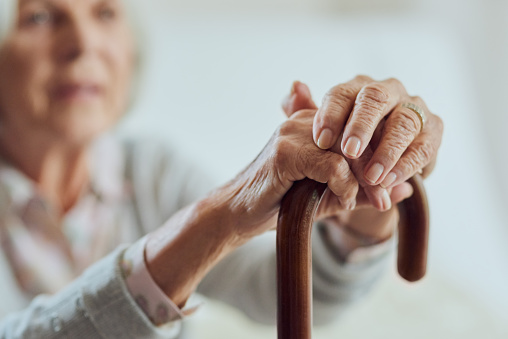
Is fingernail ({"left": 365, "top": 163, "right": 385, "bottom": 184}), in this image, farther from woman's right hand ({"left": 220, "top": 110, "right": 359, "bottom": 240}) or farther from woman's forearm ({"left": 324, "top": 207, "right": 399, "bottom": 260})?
woman's forearm ({"left": 324, "top": 207, "right": 399, "bottom": 260})

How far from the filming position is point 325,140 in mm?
375

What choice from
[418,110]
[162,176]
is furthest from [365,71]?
[418,110]

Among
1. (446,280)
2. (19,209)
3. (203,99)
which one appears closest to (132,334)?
(19,209)

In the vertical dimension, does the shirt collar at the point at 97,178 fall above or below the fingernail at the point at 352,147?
below

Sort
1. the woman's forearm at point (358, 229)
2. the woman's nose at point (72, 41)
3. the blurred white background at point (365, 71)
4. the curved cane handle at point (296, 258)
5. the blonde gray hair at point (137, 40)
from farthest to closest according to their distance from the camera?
the blurred white background at point (365, 71)
the blonde gray hair at point (137, 40)
the woman's nose at point (72, 41)
the woman's forearm at point (358, 229)
the curved cane handle at point (296, 258)

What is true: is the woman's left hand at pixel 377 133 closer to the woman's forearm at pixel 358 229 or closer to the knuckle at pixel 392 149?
the knuckle at pixel 392 149

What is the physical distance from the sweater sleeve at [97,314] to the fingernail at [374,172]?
19cm

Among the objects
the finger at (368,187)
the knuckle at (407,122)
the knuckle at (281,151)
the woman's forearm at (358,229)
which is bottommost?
the woman's forearm at (358,229)

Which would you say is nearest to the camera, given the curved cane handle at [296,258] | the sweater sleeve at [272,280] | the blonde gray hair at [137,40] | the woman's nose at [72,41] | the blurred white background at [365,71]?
the curved cane handle at [296,258]

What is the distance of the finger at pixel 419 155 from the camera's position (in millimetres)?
392

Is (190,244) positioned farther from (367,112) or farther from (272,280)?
(272,280)

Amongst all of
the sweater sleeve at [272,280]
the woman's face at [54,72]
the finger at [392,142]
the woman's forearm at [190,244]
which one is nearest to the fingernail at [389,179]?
the finger at [392,142]

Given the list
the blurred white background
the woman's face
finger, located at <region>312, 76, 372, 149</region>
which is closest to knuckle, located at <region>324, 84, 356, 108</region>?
finger, located at <region>312, 76, 372, 149</region>

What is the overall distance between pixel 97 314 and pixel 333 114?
231 mm
